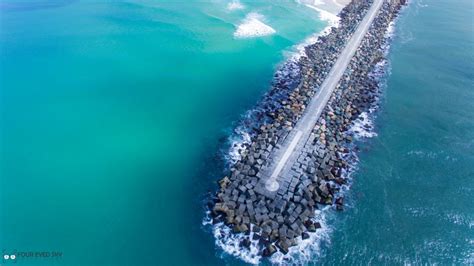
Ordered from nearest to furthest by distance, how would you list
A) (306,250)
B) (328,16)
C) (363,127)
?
(306,250)
(363,127)
(328,16)

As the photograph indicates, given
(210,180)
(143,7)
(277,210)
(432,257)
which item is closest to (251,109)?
(210,180)

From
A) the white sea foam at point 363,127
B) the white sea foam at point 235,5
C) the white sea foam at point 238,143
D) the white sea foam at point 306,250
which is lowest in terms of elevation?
the white sea foam at point 306,250

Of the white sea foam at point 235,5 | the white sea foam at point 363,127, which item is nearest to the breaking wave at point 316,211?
the white sea foam at point 363,127

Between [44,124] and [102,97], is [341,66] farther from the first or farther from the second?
[44,124]

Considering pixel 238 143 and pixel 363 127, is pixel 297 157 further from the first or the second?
pixel 363 127

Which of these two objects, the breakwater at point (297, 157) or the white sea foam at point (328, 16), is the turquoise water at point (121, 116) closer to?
the white sea foam at point (328, 16)

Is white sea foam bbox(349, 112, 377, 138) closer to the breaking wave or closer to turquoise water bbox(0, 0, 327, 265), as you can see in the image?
the breaking wave

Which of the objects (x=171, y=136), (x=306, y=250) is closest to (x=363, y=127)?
(x=306, y=250)
